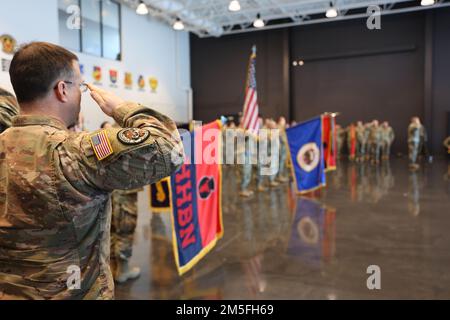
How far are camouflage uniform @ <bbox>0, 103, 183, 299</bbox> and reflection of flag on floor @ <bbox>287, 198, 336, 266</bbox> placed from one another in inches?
110

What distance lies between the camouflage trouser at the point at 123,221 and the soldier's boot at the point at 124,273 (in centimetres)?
7

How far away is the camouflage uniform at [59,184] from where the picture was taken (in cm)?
94

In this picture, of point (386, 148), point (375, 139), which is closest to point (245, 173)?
point (375, 139)

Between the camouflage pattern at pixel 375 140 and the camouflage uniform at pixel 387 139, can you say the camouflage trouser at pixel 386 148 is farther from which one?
the camouflage pattern at pixel 375 140

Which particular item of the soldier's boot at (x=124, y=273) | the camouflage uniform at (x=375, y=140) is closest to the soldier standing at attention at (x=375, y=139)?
the camouflage uniform at (x=375, y=140)

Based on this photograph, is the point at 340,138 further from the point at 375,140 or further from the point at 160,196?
the point at 160,196

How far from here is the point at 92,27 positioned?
496 inches

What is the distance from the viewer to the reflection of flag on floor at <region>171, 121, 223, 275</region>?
3069mm

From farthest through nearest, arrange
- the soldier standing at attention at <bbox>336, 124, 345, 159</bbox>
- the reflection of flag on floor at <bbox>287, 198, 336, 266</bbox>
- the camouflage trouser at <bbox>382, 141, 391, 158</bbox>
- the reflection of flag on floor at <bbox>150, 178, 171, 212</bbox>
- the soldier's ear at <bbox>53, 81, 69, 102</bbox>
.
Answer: the soldier standing at attention at <bbox>336, 124, 345, 159</bbox> → the camouflage trouser at <bbox>382, 141, 391, 158</bbox> → the reflection of flag on floor at <bbox>150, 178, 171, 212</bbox> → the reflection of flag on floor at <bbox>287, 198, 336, 266</bbox> → the soldier's ear at <bbox>53, 81, 69, 102</bbox>

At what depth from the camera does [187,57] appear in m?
18.8

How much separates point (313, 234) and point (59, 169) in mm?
3891

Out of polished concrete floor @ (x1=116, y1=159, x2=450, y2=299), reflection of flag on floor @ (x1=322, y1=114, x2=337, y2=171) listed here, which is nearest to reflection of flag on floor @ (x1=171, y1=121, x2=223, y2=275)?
polished concrete floor @ (x1=116, y1=159, x2=450, y2=299)

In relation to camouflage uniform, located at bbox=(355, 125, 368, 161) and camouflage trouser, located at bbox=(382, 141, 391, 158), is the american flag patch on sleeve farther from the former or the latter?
camouflage trouser, located at bbox=(382, 141, 391, 158)

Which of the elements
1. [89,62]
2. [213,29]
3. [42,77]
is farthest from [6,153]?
[213,29]
